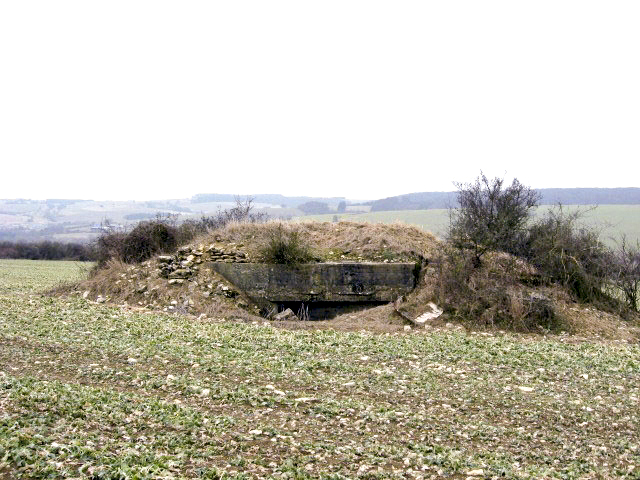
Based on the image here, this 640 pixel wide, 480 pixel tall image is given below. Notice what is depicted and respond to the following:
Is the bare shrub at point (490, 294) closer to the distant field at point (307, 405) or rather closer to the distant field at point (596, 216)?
the distant field at point (307, 405)

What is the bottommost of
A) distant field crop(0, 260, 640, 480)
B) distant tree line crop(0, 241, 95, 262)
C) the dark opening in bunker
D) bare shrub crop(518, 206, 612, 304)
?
distant tree line crop(0, 241, 95, 262)

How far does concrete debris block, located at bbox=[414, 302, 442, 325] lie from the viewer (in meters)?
15.2

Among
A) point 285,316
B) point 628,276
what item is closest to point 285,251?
A: point 285,316

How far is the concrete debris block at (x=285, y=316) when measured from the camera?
52.8 feet

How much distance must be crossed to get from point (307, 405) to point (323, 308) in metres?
9.35

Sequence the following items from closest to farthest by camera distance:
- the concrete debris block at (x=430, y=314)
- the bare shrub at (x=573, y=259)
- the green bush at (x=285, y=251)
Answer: the concrete debris block at (x=430, y=314)
the bare shrub at (x=573, y=259)
the green bush at (x=285, y=251)

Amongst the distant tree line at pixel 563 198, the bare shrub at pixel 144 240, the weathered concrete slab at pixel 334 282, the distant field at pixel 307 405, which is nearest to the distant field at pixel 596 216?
the distant tree line at pixel 563 198

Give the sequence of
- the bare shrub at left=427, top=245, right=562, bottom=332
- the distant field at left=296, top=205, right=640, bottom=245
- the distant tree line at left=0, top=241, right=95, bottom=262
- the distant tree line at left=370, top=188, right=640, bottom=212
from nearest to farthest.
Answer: the bare shrub at left=427, top=245, right=562, bottom=332, the distant field at left=296, top=205, right=640, bottom=245, the distant tree line at left=0, top=241, right=95, bottom=262, the distant tree line at left=370, top=188, right=640, bottom=212

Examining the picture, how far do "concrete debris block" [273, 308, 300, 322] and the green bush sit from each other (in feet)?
4.80

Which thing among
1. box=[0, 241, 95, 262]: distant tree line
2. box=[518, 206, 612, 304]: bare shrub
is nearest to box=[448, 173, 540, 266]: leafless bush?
box=[518, 206, 612, 304]: bare shrub

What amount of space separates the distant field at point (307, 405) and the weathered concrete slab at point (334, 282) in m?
3.88

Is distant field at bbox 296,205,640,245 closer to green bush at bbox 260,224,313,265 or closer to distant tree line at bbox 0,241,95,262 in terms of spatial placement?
distant tree line at bbox 0,241,95,262

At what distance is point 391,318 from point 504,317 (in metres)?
2.42

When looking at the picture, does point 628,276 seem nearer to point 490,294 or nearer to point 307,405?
point 490,294
